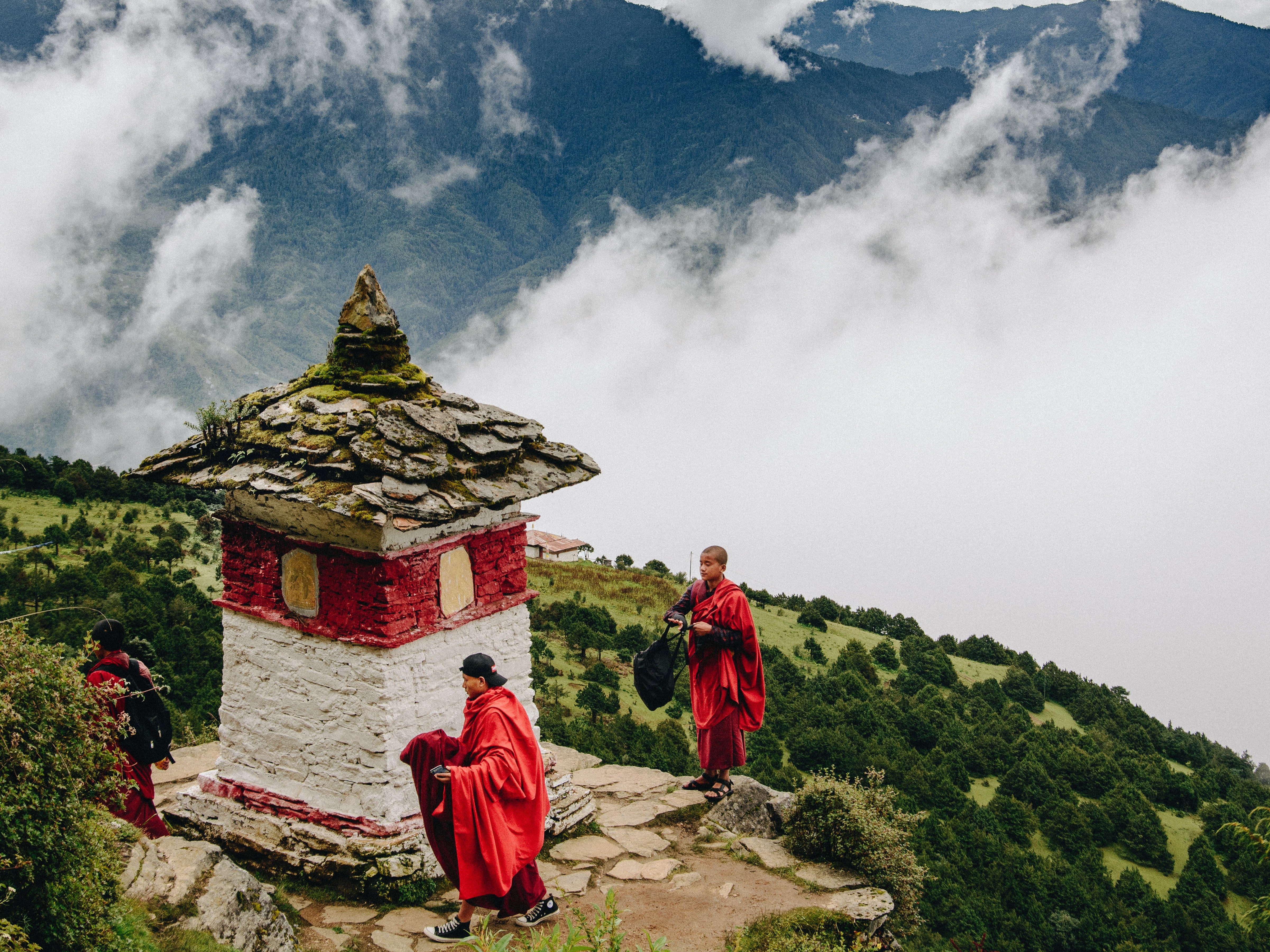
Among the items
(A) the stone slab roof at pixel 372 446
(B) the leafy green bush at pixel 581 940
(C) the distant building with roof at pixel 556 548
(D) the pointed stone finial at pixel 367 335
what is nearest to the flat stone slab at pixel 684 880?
(B) the leafy green bush at pixel 581 940

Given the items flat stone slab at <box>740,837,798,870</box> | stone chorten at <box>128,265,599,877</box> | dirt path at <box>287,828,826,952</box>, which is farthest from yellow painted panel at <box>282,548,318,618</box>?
flat stone slab at <box>740,837,798,870</box>

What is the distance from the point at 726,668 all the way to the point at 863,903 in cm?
205

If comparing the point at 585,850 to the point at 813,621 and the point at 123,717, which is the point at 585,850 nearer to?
the point at 123,717

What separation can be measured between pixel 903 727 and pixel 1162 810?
5914mm

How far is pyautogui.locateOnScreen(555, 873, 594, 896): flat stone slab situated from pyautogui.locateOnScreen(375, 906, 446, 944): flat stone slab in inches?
35.5

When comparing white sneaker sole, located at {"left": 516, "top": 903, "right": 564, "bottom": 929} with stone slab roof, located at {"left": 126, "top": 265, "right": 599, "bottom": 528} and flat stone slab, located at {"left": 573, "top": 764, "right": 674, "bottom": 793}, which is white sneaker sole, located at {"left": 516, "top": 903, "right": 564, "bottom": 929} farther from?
stone slab roof, located at {"left": 126, "top": 265, "right": 599, "bottom": 528}

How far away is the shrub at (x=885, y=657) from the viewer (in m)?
24.7

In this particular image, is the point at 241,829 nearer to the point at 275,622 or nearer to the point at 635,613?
the point at 275,622

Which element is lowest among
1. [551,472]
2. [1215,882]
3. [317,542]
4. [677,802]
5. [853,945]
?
[1215,882]

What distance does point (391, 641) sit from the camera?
255 inches

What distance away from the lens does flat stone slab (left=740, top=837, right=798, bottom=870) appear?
24.6ft

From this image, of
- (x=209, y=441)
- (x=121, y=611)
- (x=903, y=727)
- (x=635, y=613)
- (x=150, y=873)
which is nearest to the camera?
(x=150, y=873)

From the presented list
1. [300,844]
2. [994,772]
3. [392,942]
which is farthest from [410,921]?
[994,772]

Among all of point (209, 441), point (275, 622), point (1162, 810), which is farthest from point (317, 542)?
point (1162, 810)
